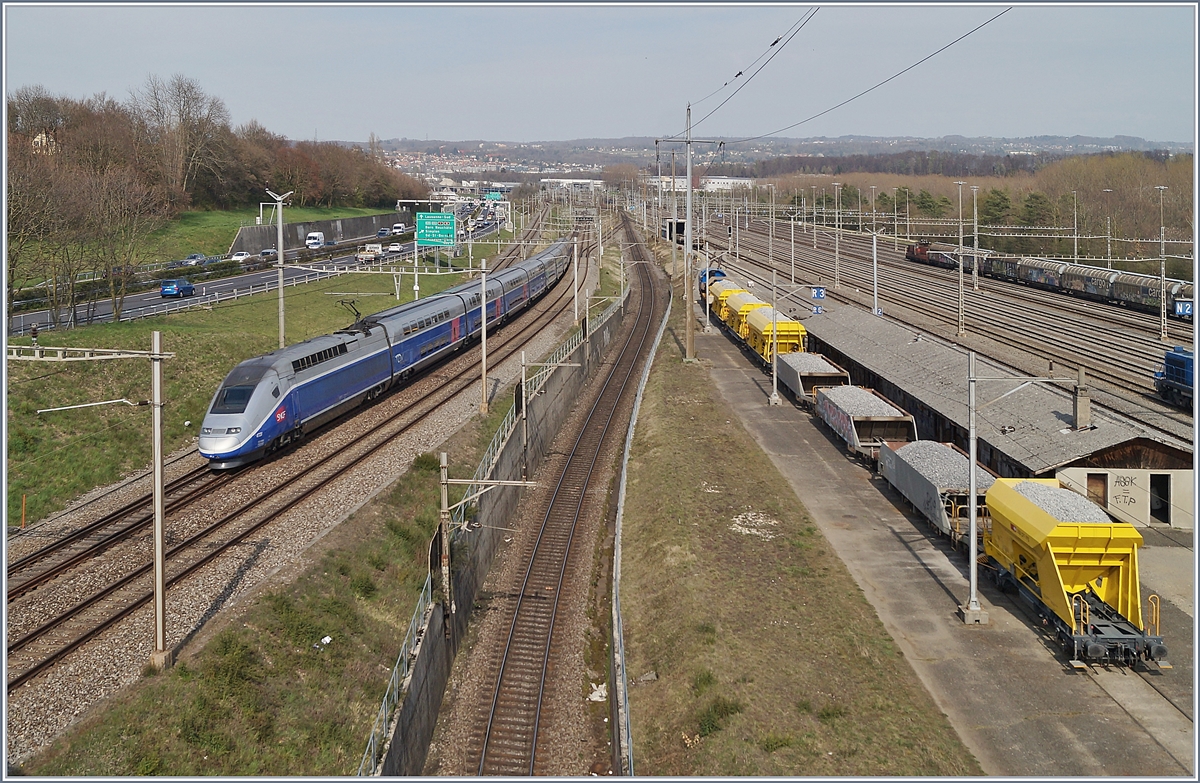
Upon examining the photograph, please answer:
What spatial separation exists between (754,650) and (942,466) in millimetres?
11226

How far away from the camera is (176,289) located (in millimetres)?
55906

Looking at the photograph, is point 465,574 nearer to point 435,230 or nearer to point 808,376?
point 808,376

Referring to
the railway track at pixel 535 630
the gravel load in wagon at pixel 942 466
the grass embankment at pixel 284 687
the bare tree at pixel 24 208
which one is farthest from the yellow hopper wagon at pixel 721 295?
the grass embankment at pixel 284 687

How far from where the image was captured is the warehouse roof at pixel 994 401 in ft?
92.6

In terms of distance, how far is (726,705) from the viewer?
19.1 meters

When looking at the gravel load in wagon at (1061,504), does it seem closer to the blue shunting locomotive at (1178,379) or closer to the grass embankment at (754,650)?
the grass embankment at (754,650)

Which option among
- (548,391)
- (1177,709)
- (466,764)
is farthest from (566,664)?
(548,391)

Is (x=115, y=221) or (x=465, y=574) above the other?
(x=115, y=221)

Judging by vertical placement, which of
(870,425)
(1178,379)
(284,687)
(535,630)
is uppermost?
(1178,379)

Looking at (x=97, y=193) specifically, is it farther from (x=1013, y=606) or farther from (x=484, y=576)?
(x=1013, y=606)

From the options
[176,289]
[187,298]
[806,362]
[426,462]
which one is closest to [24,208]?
[187,298]

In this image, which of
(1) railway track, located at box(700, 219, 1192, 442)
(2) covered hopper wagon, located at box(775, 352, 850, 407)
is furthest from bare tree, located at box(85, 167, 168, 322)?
(1) railway track, located at box(700, 219, 1192, 442)

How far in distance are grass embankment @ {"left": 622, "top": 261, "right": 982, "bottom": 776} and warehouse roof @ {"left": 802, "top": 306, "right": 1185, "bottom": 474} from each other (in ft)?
24.2

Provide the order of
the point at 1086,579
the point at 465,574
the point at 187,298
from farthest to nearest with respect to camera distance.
Answer: the point at 187,298, the point at 465,574, the point at 1086,579
